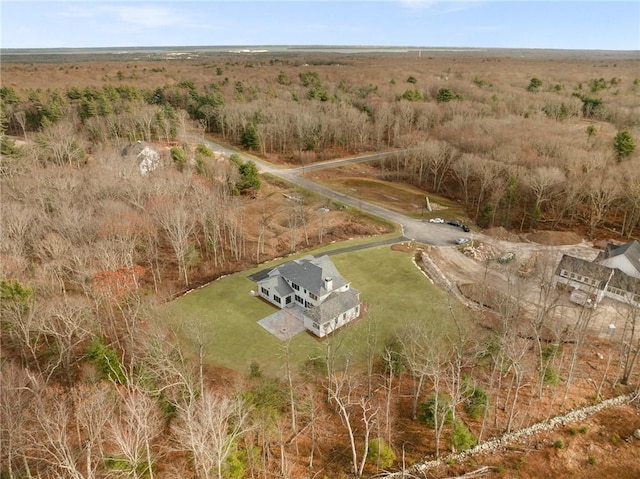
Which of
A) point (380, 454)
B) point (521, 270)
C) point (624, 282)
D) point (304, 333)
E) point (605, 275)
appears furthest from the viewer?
point (521, 270)

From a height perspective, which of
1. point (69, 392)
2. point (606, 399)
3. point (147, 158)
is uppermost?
point (147, 158)

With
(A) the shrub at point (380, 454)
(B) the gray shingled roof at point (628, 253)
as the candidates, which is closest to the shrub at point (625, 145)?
(B) the gray shingled roof at point (628, 253)

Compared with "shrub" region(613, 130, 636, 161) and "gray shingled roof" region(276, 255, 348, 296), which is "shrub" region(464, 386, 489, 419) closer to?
"gray shingled roof" region(276, 255, 348, 296)

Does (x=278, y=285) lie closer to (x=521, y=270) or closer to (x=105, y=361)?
(x=105, y=361)

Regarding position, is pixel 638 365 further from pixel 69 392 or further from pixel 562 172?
pixel 69 392

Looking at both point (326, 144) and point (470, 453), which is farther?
point (326, 144)

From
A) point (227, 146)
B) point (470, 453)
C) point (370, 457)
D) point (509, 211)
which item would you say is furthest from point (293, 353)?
point (227, 146)

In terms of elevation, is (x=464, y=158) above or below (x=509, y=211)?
above

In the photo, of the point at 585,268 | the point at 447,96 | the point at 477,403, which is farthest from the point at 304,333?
the point at 447,96
